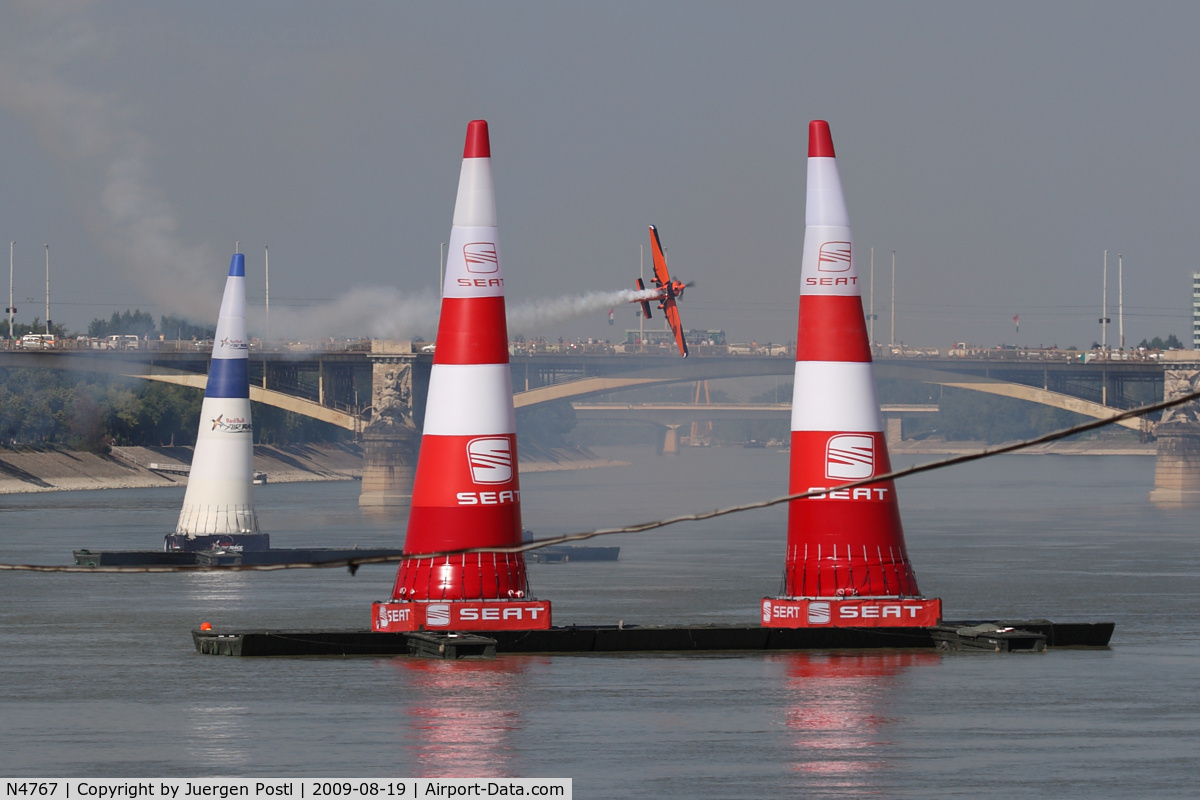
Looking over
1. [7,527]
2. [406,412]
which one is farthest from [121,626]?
[406,412]

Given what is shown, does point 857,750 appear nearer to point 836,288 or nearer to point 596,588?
point 836,288

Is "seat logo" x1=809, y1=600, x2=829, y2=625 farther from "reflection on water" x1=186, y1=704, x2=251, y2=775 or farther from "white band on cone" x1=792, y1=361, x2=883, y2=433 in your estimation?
A: "reflection on water" x1=186, y1=704, x2=251, y2=775

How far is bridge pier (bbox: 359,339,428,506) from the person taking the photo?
361 ft

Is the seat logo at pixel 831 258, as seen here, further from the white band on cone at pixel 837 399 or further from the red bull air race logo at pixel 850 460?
the red bull air race logo at pixel 850 460

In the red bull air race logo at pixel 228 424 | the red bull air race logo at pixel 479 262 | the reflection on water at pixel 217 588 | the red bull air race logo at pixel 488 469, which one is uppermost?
the red bull air race logo at pixel 479 262

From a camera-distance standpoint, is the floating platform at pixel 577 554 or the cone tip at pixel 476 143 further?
the floating platform at pixel 577 554

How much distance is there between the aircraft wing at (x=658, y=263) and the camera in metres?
90.8

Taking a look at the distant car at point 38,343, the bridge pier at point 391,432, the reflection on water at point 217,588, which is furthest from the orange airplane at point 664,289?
the distant car at point 38,343

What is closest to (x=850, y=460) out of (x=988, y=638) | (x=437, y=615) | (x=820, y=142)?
(x=820, y=142)

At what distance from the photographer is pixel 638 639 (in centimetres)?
2902

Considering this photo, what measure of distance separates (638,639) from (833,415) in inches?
218

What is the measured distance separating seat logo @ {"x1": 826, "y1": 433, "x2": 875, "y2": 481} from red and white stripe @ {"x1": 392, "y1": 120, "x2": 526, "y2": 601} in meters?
4.19

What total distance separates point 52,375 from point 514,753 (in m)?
116

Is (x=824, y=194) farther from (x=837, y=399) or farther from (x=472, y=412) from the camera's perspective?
(x=472, y=412)
